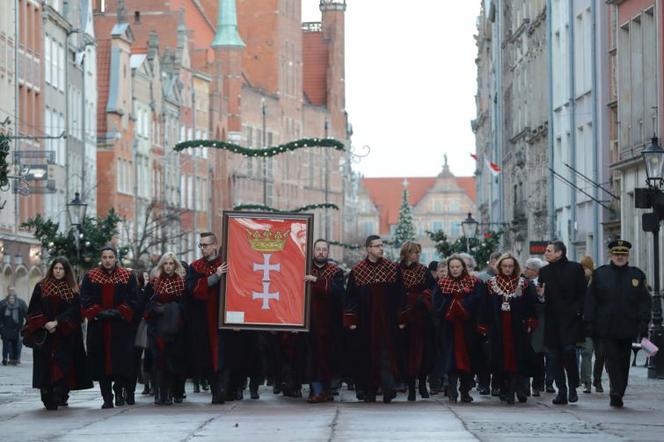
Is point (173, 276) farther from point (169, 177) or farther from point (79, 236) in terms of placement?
point (169, 177)

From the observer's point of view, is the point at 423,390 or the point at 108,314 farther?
the point at 423,390

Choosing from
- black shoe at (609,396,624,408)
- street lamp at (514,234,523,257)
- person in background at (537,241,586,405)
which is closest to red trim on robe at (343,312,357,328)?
person in background at (537,241,586,405)

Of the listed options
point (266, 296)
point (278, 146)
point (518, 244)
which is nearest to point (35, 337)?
point (266, 296)

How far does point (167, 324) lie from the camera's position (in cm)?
2333

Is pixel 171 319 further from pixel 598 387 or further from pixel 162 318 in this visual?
pixel 598 387

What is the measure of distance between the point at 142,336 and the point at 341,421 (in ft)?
17.4

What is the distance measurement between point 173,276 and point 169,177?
7627 cm

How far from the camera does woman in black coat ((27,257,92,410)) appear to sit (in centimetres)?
2267

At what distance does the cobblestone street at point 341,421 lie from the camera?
1738 cm

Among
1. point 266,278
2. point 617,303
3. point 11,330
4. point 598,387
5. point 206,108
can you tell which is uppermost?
point 206,108

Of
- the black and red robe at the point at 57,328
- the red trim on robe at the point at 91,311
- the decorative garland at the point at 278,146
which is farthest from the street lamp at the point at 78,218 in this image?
the black and red robe at the point at 57,328

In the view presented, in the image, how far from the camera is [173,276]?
23.4 m

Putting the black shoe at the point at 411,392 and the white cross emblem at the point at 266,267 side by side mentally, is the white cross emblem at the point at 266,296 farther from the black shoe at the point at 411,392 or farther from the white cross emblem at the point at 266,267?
the black shoe at the point at 411,392

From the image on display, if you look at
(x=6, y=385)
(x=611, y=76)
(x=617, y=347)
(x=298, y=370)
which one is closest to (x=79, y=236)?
(x=611, y=76)
